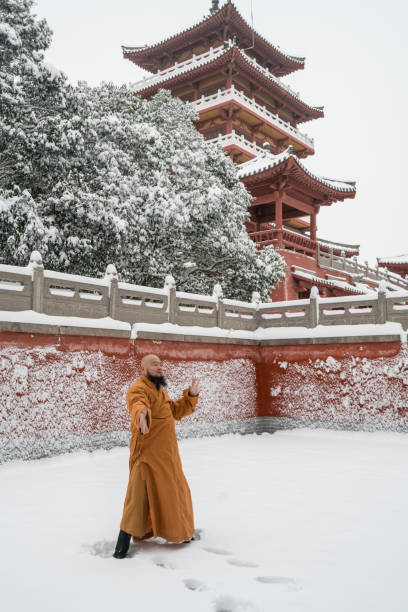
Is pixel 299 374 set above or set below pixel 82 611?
above

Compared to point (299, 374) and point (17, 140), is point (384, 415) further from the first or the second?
point (17, 140)

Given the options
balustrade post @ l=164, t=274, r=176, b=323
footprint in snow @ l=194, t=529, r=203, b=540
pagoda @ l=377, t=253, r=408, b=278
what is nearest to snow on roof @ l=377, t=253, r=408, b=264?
pagoda @ l=377, t=253, r=408, b=278

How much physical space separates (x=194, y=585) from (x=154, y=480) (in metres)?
0.83

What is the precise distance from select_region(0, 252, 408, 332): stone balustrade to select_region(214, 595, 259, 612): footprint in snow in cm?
567

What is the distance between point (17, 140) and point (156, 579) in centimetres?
753

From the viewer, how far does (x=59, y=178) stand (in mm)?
9273

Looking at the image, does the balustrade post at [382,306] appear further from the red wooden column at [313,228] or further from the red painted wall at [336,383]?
the red wooden column at [313,228]

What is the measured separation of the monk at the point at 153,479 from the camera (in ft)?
12.9

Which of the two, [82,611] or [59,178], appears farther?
[59,178]

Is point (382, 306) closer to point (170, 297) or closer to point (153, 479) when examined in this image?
point (170, 297)

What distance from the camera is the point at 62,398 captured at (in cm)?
816

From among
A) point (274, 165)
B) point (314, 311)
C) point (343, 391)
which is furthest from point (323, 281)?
point (343, 391)

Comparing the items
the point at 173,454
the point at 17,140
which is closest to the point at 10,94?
the point at 17,140

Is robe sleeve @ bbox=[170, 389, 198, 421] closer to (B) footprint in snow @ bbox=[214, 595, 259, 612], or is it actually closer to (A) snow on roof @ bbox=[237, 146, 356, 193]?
(B) footprint in snow @ bbox=[214, 595, 259, 612]
